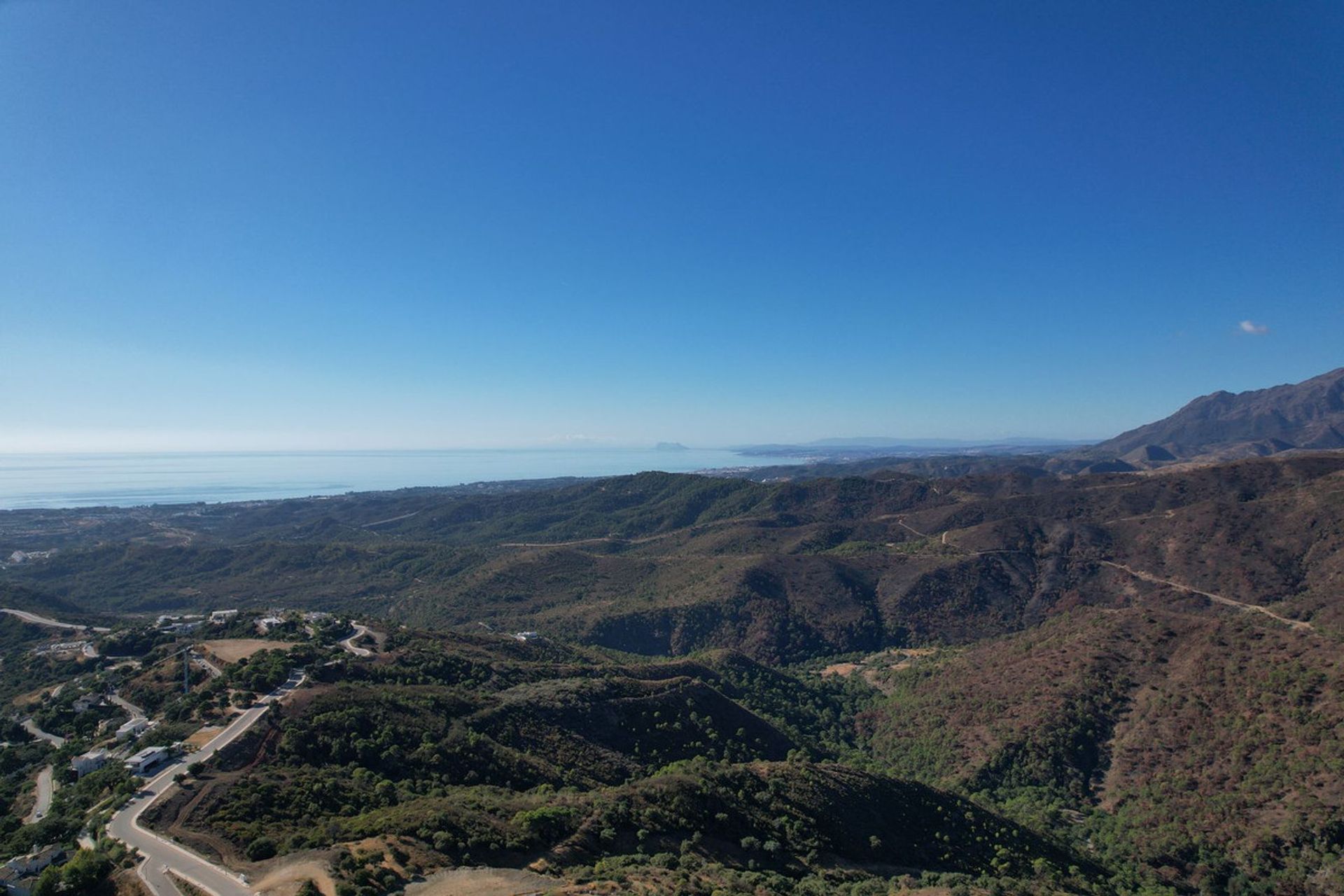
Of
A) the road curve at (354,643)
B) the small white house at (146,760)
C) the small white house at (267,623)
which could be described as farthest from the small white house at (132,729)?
the small white house at (267,623)

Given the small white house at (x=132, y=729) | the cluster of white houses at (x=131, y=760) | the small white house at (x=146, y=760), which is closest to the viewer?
the small white house at (x=146, y=760)

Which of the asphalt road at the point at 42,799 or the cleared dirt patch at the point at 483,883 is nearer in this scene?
the cleared dirt patch at the point at 483,883

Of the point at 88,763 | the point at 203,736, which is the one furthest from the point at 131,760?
the point at 88,763

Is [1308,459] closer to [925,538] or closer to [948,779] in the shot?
[925,538]

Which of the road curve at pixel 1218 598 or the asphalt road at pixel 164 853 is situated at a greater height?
the asphalt road at pixel 164 853

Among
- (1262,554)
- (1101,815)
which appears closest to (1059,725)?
(1101,815)

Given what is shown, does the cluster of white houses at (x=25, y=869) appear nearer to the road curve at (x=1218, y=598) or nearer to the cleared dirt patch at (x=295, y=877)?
the cleared dirt patch at (x=295, y=877)

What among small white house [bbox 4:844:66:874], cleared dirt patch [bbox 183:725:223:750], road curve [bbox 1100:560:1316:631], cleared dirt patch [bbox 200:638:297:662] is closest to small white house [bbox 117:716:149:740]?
cleared dirt patch [bbox 183:725:223:750]
